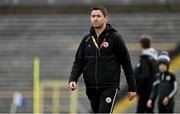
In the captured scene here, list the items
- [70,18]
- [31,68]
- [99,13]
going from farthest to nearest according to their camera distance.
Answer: [70,18], [31,68], [99,13]

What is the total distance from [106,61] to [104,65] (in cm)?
6

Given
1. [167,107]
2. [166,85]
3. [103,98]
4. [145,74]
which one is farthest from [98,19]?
[145,74]

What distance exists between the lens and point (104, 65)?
407 inches

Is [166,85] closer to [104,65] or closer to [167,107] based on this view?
[167,107]

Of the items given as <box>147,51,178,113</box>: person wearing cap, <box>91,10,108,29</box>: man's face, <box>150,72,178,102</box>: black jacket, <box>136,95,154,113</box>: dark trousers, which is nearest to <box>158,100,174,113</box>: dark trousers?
<box>147,51,178,113</box>: person wearing cap

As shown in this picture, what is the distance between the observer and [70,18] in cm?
3062

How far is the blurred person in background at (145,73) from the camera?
15.8 metres

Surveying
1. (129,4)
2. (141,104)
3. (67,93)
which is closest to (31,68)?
(67,93)

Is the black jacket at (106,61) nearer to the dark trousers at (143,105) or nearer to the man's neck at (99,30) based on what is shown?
the man's neck at (99,30)

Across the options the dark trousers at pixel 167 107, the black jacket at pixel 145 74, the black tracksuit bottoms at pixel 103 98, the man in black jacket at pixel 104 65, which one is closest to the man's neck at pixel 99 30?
the man in black jacket at pixel 104 65

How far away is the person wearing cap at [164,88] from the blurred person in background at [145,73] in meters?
0.54

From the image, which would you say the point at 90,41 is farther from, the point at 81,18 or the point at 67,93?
the point at 81,18

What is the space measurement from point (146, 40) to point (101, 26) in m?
5.44

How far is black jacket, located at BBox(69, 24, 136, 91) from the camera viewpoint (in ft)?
33.9
